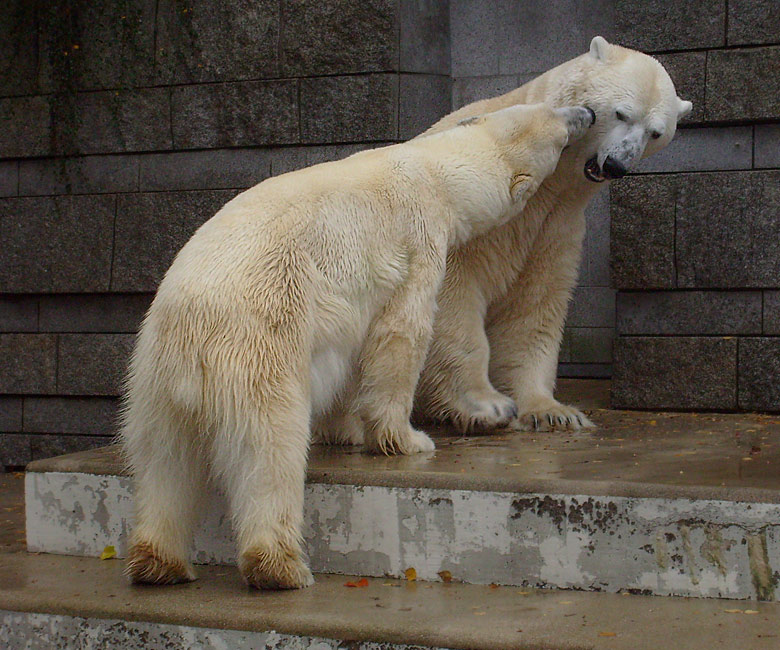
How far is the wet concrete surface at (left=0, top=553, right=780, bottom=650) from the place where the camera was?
2.67 m

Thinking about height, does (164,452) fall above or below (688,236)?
below

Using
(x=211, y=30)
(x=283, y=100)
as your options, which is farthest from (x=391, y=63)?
(x=211, y=30)

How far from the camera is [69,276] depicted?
6156 mm

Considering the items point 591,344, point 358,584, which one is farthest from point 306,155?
point 358,584

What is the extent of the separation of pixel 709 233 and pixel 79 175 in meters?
3.45

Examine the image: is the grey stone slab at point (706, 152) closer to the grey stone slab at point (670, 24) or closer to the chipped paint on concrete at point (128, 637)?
the grey stone slab at point (670, 24)

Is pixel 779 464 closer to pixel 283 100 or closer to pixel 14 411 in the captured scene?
pixel 283 100

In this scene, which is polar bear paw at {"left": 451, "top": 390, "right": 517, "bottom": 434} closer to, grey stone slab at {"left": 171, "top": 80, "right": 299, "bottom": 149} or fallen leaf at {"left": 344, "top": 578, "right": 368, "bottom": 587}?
fallen leaf at {"left": 344, "top": 578, "right": 368, "bottom": 587}

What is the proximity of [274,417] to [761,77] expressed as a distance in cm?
322

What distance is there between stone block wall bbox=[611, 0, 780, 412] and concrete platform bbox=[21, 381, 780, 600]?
4.49 ft

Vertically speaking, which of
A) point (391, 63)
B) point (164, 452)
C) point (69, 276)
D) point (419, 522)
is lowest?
point (419, 522)

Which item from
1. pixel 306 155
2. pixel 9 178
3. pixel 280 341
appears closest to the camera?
pixel 280 341

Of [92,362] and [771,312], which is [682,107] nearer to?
[771,312]

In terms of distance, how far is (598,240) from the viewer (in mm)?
6113
